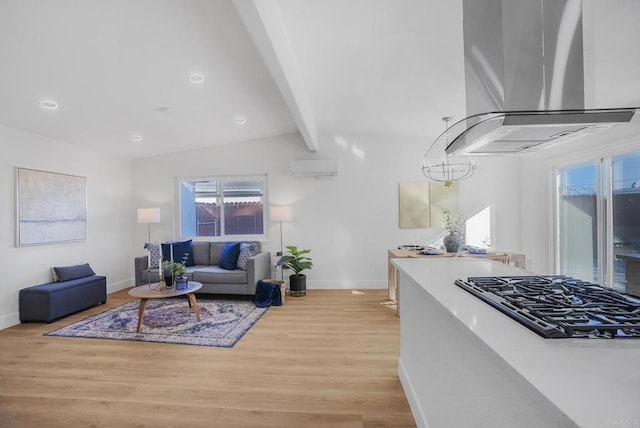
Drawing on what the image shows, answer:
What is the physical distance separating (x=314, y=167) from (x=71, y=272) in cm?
376

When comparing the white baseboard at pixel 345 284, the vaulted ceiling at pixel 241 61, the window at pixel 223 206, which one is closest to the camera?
the vaulted ceiling at pixel 241 61

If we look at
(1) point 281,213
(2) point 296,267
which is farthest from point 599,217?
(1) point 281,213

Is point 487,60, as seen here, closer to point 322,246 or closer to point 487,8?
point 487,8

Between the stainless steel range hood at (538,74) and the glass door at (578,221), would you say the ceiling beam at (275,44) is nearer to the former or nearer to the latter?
the stainless steel range hood at (538,74)

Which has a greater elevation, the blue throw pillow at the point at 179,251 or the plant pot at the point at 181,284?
the blue throw pillow at the point at 179,251

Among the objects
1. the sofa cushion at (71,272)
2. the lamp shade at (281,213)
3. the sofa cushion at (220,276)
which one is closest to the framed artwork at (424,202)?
the lamp shade at (281,213)

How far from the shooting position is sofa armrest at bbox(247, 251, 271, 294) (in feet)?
14.8

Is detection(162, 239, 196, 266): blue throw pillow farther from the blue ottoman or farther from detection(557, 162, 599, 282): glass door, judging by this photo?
detection(557, 162, 599, 282): glass door

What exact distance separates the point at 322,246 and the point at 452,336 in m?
3.98

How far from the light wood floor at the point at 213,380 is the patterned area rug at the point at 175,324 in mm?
142

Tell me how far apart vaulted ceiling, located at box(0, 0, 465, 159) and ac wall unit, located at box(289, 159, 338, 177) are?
2.22 ft

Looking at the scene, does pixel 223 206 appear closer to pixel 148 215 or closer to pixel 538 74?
pixel 148 215

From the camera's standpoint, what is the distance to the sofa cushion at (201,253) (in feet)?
17.0

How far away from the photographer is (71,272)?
418cm
